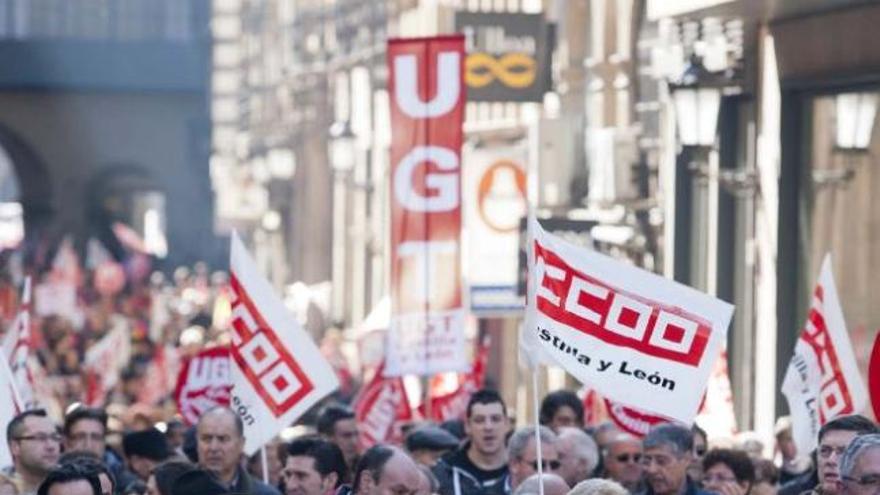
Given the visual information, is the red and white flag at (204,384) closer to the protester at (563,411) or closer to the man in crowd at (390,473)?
the protester at (563,411)

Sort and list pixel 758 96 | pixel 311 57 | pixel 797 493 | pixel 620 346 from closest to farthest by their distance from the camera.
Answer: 1. pixel 620 346
2. pixel 797 493
3. pixel 758 96
4. pixel 311 57

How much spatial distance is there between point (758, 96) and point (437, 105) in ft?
12.3

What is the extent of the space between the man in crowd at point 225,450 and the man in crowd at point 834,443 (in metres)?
2.74

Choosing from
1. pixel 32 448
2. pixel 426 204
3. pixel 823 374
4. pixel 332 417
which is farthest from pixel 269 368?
pixel 426 204

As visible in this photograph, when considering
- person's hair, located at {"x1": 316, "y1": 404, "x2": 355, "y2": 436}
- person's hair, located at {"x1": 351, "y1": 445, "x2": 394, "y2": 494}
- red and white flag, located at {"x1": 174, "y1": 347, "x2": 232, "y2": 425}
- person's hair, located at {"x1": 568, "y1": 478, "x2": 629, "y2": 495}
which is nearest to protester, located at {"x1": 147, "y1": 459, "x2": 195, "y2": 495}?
Answer: person's hair, located at {"x1": 351, "y1": 445, "x2": 394, "y2": 494}

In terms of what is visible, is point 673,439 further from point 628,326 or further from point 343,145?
point 343,145

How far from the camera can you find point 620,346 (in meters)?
12.8

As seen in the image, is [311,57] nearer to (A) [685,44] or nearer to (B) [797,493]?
(A) [685,44]

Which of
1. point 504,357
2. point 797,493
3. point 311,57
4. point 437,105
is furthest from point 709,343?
point 311,57

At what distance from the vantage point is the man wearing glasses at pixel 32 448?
1430cm

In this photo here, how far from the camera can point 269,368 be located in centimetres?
1591

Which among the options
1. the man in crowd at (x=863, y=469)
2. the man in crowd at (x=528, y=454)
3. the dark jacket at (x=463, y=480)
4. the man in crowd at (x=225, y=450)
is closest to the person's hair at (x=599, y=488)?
the man in crowd at (x=863, y=469)

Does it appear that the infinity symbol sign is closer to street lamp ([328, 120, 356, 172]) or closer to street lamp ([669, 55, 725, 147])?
street lamp ([669, 55, 725, 147])

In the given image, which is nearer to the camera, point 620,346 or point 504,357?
point 620,346
